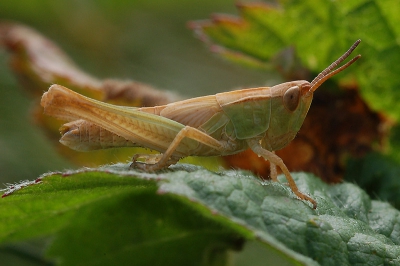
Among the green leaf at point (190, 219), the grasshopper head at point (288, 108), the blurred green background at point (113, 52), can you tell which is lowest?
the green leaf at point (190, 219)

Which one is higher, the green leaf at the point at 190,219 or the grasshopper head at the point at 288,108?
the grasshopper head at the point at 288,108

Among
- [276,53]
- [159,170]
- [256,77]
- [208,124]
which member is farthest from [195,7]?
[159,170]

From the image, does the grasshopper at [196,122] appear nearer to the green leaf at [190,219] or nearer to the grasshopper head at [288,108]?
Answer: the grasshopper head at [288,108]

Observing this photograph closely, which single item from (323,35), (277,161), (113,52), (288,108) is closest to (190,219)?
(277,161)

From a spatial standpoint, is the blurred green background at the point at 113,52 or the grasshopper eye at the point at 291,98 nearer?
the grasshopper eye at the point at 291,98

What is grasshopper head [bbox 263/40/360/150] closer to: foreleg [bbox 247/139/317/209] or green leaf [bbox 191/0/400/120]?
foreleg [bbox 247/139/317/209]

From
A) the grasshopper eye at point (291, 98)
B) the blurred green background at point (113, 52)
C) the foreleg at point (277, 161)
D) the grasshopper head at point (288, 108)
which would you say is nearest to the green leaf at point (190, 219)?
the foreleg at point (277, 161)

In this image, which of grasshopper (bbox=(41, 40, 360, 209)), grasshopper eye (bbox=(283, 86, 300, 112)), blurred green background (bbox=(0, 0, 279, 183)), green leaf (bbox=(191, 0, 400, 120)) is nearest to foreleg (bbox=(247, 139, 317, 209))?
grasshopper (bbox=(41, 40, 360, 209))
